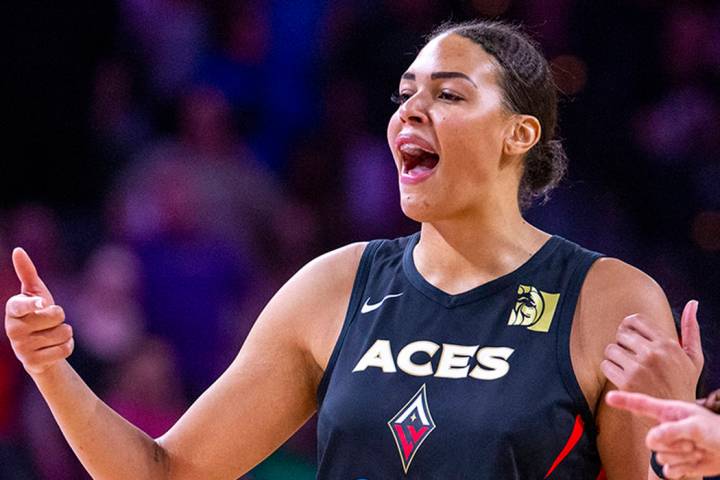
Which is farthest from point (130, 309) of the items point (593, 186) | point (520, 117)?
point (520, 117)

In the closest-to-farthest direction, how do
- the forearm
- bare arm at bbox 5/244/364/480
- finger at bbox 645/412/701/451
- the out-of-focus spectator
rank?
1. finger at bbox 645/412/701/451
2. the forearm
3. bare arm at bbox 5/244/364/480
4. the out-of-focus spectator

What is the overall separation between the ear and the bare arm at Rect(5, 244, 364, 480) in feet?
1.51

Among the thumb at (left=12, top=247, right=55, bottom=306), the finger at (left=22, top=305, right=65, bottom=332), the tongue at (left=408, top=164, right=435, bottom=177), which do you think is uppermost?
the tongue at (left=408, top=164, right=435, bottom=177)

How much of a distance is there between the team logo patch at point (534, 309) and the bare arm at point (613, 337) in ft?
0.21

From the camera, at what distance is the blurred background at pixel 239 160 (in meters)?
5.33

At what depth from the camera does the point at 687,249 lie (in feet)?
17.7

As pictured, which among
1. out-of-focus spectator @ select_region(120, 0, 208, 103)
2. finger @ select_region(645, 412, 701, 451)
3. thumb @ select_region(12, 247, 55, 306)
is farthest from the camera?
out-of-focus spectator @ select_region(120, 0, 208, 103)

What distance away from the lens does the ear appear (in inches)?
115

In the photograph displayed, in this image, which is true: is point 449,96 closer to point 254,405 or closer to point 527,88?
point 527,88

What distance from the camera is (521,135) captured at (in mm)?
2945

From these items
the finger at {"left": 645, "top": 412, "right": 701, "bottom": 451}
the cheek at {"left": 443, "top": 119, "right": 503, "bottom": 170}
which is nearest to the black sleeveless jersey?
the cheek at {"left": 443, "top": 119, "right": 503, "bottom": 170}

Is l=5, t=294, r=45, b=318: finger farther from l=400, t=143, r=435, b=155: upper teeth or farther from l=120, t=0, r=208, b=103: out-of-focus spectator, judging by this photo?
l=120, t=0, r=208, b=103: out-of-focus spectator

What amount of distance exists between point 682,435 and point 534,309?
0.73 metres

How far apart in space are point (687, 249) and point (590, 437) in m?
2.98
